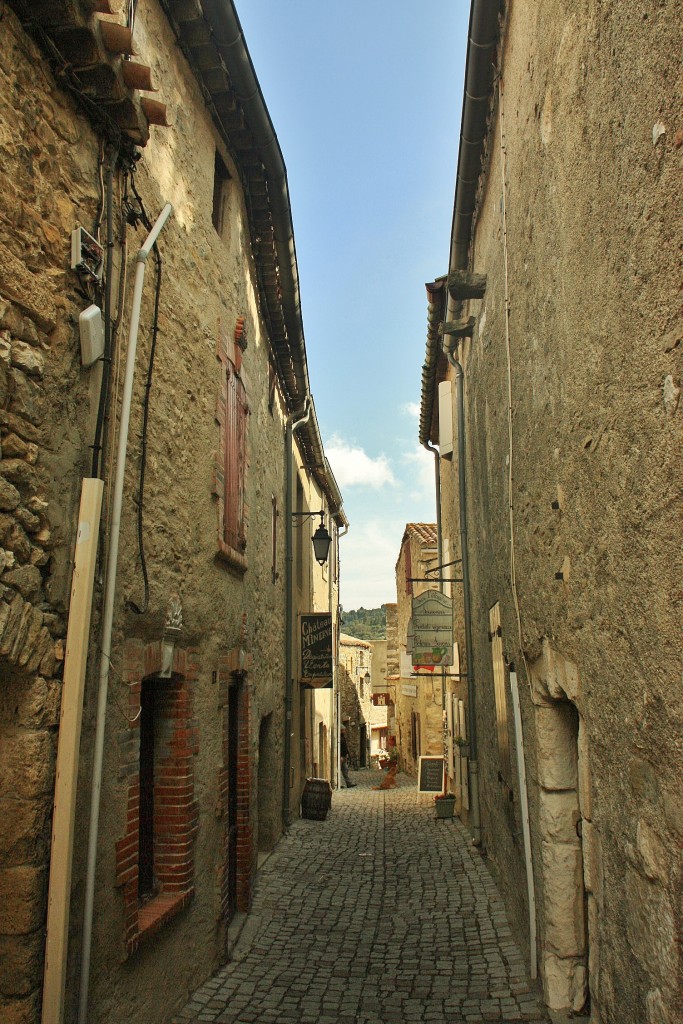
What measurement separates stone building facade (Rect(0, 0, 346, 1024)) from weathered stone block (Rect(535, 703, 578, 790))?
7.57ft

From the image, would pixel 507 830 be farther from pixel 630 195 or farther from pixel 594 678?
pixel 630 195

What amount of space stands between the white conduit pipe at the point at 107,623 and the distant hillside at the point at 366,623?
2689 inches

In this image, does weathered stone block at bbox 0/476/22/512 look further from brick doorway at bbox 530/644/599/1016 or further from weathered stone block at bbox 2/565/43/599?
brick doorway at bbox 530/644/599/1016

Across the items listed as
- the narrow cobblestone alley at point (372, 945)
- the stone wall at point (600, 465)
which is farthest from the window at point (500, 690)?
the narrow cobblestone alley at point (372, 945)

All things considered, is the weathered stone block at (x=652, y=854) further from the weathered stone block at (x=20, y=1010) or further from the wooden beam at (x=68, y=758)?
the weathered stone block at (x=20, y=1010)

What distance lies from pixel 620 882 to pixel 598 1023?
1025 mm

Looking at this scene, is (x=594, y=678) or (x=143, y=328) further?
(x=143, y=328)

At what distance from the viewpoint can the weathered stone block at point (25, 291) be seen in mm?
3150

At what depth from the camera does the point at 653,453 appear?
267cm

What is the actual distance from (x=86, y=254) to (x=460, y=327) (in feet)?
18.8

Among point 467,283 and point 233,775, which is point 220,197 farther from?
point 233,775

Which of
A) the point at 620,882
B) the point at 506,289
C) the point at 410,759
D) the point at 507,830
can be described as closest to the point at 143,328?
the point at 506,289

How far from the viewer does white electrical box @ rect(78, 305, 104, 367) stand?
11.9 feet

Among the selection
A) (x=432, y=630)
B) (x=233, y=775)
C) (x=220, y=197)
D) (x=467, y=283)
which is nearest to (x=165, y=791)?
(x=233, y=775)
